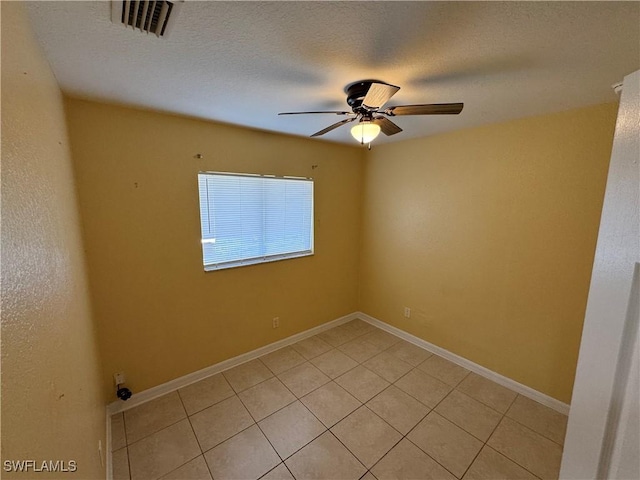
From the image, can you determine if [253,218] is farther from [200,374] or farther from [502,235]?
[502,235]

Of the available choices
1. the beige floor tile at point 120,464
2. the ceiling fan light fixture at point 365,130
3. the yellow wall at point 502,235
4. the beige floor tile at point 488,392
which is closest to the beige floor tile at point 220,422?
the beige floor tile at point 120,464

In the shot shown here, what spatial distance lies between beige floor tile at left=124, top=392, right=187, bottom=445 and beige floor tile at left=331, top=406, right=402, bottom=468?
1.24 metres

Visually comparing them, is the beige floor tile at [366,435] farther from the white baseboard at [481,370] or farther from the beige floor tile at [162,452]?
the white baseboard at [481,370]

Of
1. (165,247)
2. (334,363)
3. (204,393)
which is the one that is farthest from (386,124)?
(204,393)

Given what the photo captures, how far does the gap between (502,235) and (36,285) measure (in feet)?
9.43

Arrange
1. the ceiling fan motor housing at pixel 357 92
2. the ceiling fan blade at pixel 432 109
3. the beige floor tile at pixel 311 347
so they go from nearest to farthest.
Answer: the ceiling fan blade at pixel 432 109, the ceiling fan motor housing at pixel 357 92, the beige floor tile at pixel 311 347

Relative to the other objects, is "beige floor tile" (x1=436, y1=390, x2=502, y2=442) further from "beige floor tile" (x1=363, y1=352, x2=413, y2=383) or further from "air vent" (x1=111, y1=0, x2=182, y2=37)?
"air vent" (x1=111, y1=0, x2=182, y2=37)

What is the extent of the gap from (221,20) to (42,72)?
0.83 metres

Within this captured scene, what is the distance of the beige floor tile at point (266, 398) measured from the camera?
6.76 feet

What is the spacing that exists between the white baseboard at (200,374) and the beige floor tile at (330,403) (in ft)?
2.58

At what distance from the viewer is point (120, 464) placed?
64.6 inches

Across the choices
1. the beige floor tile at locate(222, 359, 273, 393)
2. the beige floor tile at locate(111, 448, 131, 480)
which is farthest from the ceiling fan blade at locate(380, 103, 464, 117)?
the beige floor tile at locate(111, 448, 131, 480)

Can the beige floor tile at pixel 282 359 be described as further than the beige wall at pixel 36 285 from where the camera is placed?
Yes

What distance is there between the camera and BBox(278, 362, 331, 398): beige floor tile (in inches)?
90.9
